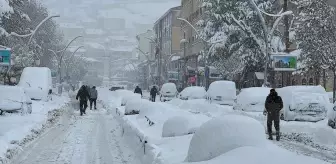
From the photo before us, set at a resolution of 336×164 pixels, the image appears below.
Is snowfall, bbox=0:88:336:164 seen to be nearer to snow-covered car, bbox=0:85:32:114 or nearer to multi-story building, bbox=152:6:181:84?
snow-covered car, bbox=0:85:32:114

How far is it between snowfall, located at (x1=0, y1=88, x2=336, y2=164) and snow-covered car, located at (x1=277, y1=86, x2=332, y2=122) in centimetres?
43

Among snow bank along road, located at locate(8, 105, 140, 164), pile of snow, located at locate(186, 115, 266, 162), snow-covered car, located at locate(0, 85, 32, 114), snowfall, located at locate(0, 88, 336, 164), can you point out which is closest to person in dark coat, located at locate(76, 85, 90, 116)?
snowfall, located at locate(0, 88, 336, 164)

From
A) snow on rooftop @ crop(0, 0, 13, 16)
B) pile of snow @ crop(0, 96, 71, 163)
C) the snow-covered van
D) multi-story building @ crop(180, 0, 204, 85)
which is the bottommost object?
pile of snow @ crop(0, 96, 71, 163)

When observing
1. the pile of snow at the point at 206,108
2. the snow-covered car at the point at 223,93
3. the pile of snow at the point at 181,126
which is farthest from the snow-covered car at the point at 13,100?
the snow-covered car at the point at 223,93

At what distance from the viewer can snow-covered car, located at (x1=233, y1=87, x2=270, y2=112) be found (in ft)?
96.5

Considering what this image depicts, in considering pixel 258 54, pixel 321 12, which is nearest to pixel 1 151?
pixel 321 12

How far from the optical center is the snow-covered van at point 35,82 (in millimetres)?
36438

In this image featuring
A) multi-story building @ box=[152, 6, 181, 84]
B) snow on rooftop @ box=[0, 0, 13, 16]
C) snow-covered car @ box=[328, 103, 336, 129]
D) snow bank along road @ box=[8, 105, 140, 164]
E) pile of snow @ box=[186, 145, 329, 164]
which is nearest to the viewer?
pile of snow @ box=[186, 145, 329, 164]

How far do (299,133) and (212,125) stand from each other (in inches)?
464

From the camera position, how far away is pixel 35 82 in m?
36.7

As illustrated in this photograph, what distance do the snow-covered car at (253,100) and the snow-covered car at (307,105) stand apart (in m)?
5.96

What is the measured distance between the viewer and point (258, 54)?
4672 cm

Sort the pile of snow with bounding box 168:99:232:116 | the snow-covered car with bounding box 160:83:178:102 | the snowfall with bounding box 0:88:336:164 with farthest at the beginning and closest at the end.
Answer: the snow-covered car with bounding box 160:83:178:102 < the pile of snow with bounding box 168:99:232:116 < the snowfall with bounding box 0:88:336:164

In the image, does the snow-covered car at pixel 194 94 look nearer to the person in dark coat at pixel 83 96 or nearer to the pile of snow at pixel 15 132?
the person in dark coat at pixel 83 96
